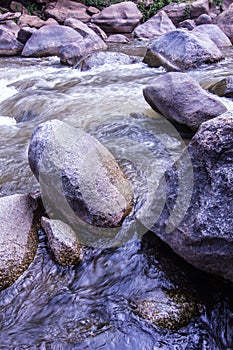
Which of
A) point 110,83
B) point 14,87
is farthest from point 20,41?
point 110,83

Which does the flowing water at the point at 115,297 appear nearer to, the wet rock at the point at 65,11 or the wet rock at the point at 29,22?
the wet rock at the point at 29,22

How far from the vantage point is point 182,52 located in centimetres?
708

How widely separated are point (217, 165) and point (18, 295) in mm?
1614

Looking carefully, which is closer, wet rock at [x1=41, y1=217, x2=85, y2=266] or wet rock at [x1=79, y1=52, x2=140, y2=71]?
wet rock at [x1=41, y1=217, x2=85, y2=266]

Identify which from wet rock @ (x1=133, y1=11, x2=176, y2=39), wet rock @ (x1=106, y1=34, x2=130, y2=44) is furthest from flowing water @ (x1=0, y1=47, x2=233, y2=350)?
wet rock @ (x1=133, y1=11, x2=176, y2=39)

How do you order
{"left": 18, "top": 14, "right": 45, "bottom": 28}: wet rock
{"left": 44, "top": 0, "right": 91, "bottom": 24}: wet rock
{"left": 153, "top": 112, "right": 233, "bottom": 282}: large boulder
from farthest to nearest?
1. {"left": 44, "top": 0, "right": 91, "bottom": 24}: wet rock
2. {"left": 18, "top": 14, "right": 45, "bottom": 28}: wet rock
3. {"left": 153, "top": 112, "right": 233, "bottom": 282}: large boulder

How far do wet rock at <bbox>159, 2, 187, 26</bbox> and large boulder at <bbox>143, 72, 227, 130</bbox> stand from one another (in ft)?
39.5

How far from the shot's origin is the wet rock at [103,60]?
26.0 feet

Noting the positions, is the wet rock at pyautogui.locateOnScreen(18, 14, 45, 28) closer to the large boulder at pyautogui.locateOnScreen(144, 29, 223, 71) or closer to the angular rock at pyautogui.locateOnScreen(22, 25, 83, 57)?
the angular rock at pyautogui.locateOnScreen(22, 25, 83, 57)

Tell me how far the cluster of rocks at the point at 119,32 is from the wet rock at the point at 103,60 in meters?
0.70

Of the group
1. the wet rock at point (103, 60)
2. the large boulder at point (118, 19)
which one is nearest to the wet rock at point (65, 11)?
the large boulder at point (118, 19)

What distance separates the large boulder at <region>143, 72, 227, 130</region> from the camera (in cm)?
384

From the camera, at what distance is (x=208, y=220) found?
6.84 ft

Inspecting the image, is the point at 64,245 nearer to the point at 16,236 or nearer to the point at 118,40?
the point at 16,236
